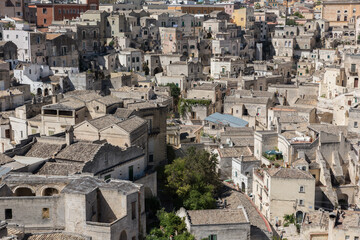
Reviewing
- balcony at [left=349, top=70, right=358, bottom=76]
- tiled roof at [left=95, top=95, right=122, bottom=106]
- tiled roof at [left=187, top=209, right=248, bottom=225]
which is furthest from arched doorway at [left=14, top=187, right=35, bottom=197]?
balcony at [left=349, top=70, right=358, bottom=76]

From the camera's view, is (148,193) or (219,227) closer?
(219,227)

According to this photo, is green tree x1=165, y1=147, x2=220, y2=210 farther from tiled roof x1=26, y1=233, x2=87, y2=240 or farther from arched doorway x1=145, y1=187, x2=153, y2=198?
tiled roof x1=26, y1=233, x2=87, y2=240

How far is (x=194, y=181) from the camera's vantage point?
29938 millimetres

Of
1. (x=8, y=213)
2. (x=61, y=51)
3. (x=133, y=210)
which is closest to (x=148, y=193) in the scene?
(x=133, y=210)

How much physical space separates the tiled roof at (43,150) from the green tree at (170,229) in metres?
5.94

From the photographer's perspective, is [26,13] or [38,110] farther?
[26,13]

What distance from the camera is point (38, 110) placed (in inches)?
1367

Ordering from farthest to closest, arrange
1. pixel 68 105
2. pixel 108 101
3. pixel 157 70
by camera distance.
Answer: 1. pixel 157 70
2. pixel 108 101
3. pixel 68 105

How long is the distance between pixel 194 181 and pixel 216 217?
4.21 meters

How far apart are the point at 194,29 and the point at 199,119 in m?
26.0

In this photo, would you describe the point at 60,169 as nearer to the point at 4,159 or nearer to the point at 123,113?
the point at 4,159

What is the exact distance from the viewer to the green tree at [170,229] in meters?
24.6

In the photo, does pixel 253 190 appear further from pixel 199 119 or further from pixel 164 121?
pixel 199 119

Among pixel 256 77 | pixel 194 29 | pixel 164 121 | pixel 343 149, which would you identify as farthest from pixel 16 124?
pixel 194 29
